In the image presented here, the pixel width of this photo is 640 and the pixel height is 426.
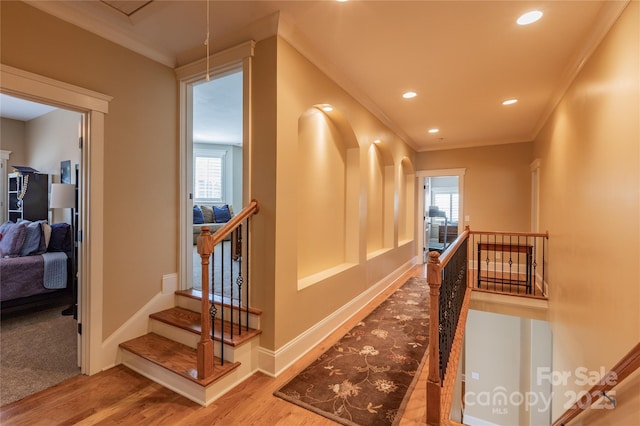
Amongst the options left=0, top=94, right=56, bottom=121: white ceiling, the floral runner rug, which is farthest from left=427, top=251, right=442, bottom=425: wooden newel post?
left=0, top=94, right=56, bottom=121: white ceiling

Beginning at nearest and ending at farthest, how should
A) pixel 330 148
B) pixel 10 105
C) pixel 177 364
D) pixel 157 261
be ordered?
pixel 177 364
pixel 157 261
pixel 330 148
pixel 10 105

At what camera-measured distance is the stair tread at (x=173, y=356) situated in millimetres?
2086

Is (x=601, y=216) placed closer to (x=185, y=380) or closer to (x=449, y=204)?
(x=185, y=380)

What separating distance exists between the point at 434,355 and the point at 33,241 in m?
5.04

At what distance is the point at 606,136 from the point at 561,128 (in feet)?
5.23

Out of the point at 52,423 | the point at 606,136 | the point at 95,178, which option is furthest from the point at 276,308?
the point at 606,136

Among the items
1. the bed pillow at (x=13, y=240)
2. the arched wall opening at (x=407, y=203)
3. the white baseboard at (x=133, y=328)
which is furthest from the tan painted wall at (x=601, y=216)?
the bed pillow at (x=13, y=240)

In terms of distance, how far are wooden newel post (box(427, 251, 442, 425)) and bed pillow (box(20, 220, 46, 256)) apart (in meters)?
4.91

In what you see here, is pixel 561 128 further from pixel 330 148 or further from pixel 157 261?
pixel 157 261

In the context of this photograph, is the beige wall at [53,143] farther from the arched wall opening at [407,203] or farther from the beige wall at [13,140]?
the arched wall opening at [407,203]

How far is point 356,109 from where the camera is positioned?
3674 mm

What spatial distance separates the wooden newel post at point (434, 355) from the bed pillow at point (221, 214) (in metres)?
6.30

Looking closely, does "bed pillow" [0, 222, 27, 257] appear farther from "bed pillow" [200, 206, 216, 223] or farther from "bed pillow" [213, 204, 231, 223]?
"bed pillow" [213, 204, 231, 223]

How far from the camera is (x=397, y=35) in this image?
96.8 inches
